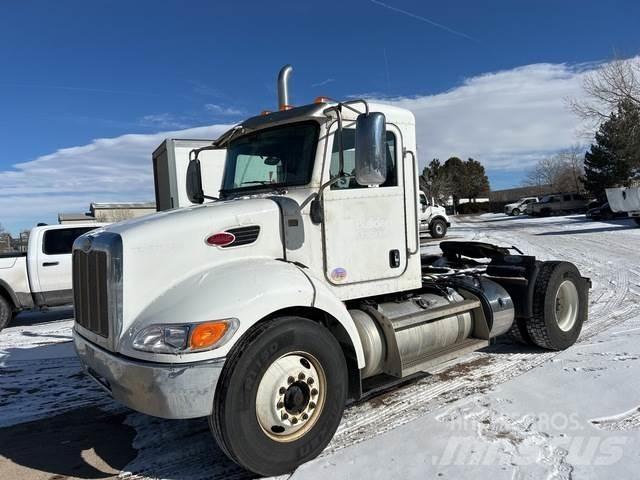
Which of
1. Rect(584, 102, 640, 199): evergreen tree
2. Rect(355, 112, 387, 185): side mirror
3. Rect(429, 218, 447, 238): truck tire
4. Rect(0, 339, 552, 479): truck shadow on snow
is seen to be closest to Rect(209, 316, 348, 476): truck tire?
Rect(0, 339, 552, 479): truck shadow on snow

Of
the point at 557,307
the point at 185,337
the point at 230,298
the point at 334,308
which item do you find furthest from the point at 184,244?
the point at 557,307

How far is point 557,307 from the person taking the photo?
5.79 m

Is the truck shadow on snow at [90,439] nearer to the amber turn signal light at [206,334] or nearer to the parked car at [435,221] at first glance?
the amber turn signal light at [206,334]

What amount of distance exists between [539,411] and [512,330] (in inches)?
73.5

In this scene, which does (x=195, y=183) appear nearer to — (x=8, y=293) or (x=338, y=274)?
(x=338, y=274)

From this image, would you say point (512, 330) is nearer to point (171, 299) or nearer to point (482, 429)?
point (482, 429)

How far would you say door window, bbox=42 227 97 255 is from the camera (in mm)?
9820

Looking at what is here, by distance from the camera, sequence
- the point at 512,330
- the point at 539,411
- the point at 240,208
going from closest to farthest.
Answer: the point at 240,208 < the point at 539,411 < the point at 512,330

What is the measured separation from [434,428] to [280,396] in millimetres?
1295

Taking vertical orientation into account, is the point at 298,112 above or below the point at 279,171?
above

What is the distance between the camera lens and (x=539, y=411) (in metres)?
3.97

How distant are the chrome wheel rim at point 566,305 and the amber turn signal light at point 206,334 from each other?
13.9 feet

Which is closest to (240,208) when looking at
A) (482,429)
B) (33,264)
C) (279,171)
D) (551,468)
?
(279,171)

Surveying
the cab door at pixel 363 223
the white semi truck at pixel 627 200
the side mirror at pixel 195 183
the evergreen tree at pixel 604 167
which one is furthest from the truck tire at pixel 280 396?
the evergreen tree at pixel 604 167
